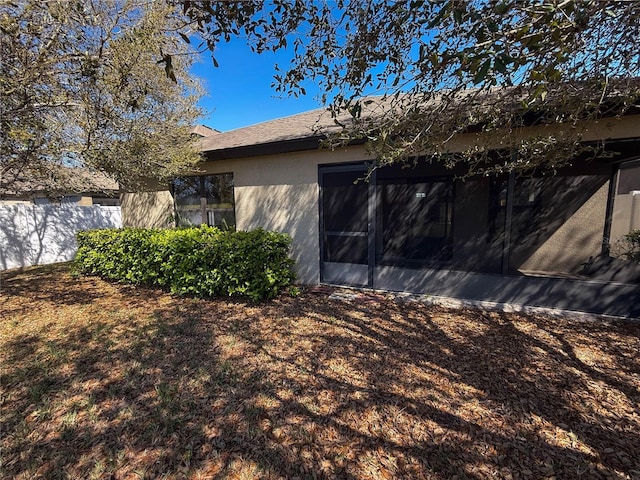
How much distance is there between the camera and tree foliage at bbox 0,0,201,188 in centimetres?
355

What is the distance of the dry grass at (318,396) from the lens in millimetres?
2039

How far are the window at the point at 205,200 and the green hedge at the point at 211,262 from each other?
155 cm

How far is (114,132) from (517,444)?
23.3 feet

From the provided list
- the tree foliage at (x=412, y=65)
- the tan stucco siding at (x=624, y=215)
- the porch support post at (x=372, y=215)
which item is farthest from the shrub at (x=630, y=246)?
the porch support post at (x=372, y=215)

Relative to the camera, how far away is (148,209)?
868cm

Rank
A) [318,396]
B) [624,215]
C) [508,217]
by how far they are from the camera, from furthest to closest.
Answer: [624,215] < [508,217] < [318,396]

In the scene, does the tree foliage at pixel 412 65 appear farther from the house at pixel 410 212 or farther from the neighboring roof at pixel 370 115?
the house at pixel 410 212

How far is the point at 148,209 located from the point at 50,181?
9.04 feet

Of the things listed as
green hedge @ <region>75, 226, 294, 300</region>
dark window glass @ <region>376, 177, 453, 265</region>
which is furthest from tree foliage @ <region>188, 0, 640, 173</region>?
dark window glass @ <region>376, 177, 453, 265</region>

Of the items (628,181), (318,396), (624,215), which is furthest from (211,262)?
(628,181)

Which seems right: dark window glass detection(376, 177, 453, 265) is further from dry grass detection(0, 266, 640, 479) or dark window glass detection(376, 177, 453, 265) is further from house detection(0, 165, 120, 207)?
house detection(0, 165, 120, 207)

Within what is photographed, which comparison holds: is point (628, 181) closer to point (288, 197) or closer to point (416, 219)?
point (416, 219)

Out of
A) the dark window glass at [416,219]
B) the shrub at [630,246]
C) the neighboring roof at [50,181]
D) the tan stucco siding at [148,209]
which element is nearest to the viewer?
the shrub at [630,246]

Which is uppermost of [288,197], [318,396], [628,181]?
[628,181]
